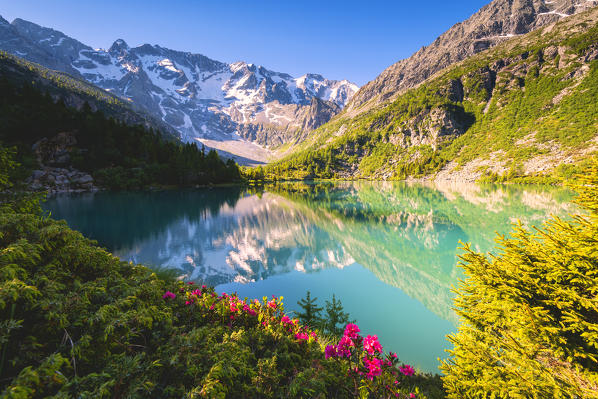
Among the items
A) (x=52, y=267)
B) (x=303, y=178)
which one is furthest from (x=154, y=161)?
(x=303, y=178)

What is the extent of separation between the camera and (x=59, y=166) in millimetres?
55906

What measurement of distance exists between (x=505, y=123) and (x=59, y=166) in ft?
682

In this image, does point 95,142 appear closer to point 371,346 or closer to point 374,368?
point 371,346

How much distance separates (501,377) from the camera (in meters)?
3.60

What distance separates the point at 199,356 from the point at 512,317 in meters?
5.21

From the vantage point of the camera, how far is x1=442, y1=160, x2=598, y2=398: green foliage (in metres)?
3.20

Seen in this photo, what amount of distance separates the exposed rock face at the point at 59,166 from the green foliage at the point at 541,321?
72.6 meters

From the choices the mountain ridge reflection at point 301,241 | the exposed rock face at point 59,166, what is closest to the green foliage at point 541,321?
the mountain ridge reflection at point 301,241

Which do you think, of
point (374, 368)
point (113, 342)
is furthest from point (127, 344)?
point (374, 368)

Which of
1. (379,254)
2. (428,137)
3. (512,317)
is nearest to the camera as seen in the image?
(512,317)

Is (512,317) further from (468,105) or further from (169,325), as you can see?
(468,105)

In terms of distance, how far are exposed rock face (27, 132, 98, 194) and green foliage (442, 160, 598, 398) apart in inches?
2857

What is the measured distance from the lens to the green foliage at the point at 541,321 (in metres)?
3.20

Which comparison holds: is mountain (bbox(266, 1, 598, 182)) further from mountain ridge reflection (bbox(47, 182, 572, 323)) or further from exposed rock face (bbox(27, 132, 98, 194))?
exposed rock face (bbox(27, 132, 98, 194))
